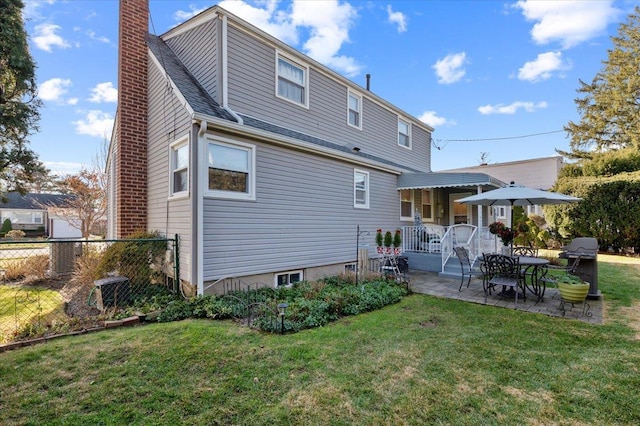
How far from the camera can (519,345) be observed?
13.8ft

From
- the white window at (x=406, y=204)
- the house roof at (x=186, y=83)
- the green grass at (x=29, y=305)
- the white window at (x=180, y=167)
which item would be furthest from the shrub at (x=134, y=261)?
the white window at (x=406, y=204)

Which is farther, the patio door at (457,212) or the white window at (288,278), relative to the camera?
the patio door at (457,212)

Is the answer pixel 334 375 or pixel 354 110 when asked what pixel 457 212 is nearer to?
pixel 354 110

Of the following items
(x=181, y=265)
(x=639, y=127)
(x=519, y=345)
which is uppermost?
(x=639, y=127)

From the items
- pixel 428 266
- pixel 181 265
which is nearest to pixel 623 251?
pixel 428 266

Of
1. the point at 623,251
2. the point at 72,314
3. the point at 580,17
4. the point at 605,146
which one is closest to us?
the point at 72,314

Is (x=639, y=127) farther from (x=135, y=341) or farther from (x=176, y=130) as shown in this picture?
(x=135, y=341)

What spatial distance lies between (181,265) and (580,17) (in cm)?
1738

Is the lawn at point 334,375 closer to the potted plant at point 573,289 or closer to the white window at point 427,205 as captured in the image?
the potted plant at point 573,289

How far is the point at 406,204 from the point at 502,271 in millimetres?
6098

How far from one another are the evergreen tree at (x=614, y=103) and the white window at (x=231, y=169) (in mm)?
27905

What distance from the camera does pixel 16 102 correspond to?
15.6 metres

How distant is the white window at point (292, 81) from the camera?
858 centimetres

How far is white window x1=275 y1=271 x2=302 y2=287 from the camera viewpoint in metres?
7.80
